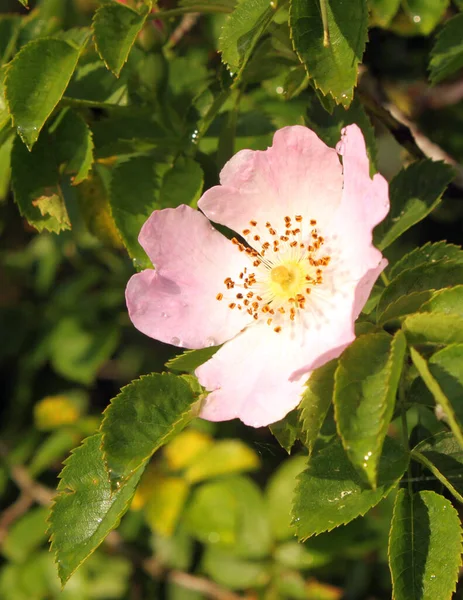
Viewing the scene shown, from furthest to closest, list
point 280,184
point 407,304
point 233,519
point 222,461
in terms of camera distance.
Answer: point 222,461 → point 233,519 → point 280,184 → point 407,304

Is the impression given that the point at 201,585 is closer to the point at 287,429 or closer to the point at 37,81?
the point at 287,429

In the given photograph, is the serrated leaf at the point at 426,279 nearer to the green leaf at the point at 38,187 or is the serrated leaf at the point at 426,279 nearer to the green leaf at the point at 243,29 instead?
the green leaf at the point at 243,29

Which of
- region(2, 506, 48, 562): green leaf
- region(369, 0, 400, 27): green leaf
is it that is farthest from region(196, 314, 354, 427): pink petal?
region(2, 506, 48, 562): green leaf

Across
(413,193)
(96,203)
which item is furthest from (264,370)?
(96,203)

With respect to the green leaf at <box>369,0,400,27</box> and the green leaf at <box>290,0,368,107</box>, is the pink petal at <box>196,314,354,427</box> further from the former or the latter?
the green leaf at <box>369,0,400,27</box>

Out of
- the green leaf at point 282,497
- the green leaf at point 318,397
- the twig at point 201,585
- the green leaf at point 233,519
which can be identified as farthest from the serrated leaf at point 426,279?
the twig at point 201,585

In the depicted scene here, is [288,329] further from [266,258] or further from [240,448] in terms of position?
[240,448]

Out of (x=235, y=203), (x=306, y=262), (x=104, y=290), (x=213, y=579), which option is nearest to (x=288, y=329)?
(x=306, y=262)
